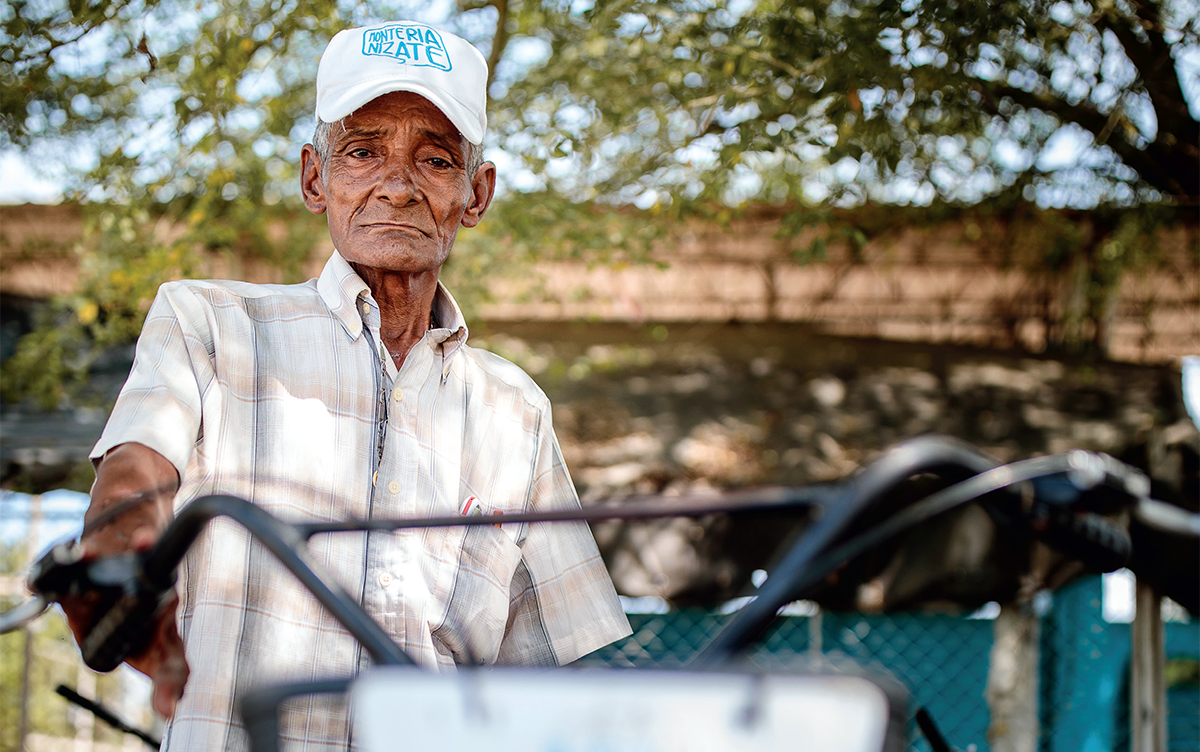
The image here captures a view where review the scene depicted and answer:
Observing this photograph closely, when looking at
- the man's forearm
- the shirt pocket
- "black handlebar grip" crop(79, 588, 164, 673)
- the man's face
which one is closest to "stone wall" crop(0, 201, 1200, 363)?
the man's face

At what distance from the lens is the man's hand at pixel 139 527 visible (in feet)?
2.89

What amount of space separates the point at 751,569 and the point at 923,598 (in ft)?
2.54

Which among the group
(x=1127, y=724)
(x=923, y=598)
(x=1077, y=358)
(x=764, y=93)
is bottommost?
(x=1127, y=724)

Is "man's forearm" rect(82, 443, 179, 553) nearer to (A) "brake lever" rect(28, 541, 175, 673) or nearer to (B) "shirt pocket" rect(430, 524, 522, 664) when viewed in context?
(A) "brake lever" rect(28, 541, 175, 673)

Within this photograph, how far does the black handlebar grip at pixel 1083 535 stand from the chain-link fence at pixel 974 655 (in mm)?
3480

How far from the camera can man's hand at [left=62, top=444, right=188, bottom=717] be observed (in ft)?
2.89

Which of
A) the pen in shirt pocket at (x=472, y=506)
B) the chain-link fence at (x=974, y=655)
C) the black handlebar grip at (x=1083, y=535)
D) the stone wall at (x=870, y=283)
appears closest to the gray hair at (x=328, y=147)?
the pen in shirt pocket at (x=472, y=506)

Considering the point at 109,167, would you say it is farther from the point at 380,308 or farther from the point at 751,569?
the point at 751,569

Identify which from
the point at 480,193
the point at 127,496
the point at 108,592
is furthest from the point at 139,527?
the point at 480,193

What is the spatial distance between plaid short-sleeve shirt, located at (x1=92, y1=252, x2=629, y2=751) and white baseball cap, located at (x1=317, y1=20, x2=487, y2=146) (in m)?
A: 0.29

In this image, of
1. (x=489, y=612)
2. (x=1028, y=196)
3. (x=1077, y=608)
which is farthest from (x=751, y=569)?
(x=489, y=612)

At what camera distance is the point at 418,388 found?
65.5 inches

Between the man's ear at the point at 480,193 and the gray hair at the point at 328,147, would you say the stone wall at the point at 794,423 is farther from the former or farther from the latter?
the gray hair at the point at 328,147

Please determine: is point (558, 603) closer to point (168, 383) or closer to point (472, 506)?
point (472, 506)
